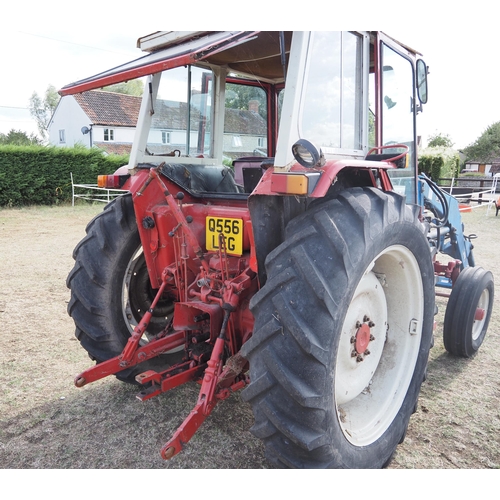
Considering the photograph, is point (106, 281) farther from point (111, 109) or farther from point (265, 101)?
point (111, 109)

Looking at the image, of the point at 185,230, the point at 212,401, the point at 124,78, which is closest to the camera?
the point at 124,78

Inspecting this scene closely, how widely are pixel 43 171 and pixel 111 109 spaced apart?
1729 centimetres

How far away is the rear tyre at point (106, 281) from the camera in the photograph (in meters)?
3.18

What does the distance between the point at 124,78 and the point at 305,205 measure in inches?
42.9

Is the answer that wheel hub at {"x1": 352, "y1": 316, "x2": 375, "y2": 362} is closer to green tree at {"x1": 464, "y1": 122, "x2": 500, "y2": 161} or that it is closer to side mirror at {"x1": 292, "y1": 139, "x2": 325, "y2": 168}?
side mirror at {"x1": 292, "y1": 139, "x2": 325, "y2": 168}

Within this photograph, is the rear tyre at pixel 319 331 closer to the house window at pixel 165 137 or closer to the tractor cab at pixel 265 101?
the tractor cab at pixel 265 101

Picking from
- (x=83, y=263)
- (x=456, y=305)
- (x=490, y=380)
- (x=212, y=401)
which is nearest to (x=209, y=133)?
(x=83, y=263)

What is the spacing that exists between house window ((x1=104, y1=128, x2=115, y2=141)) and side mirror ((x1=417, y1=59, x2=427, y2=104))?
102 feet

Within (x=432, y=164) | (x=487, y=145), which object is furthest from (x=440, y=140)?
(x=432, y=164)

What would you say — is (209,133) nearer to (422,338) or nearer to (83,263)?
(83,263)

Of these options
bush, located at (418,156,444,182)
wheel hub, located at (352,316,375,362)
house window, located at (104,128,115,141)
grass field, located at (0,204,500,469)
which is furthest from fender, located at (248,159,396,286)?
house window, located at (104,128,115,141)

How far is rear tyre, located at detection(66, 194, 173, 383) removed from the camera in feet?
10.4

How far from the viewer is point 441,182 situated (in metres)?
23.8

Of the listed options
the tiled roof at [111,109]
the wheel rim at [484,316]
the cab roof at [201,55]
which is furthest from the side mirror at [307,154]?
the tiled roof at [111,109]
